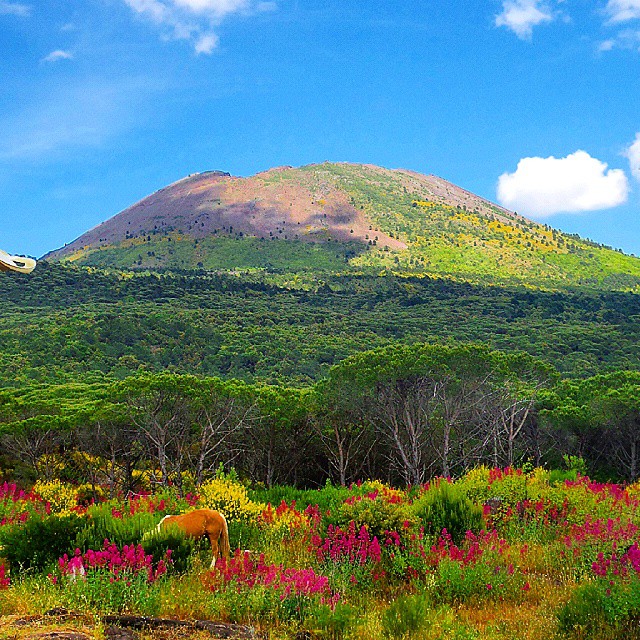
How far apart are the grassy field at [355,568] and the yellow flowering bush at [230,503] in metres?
0.02

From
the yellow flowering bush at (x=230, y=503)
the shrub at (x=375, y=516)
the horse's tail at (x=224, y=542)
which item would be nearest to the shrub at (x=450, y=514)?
the shrub at (x=375, y=516)

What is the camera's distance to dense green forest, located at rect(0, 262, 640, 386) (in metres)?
50.1

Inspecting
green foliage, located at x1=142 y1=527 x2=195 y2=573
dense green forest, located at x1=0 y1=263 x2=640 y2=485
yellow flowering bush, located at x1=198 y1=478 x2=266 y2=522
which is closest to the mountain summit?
dense green forest, located at x1=0 y1=263 x2=640 y2=485

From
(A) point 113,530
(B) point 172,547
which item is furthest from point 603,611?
(A) point 113,530

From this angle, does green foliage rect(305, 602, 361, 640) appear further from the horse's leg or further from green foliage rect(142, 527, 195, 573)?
the horse's leg

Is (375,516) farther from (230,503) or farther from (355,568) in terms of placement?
(230,503)

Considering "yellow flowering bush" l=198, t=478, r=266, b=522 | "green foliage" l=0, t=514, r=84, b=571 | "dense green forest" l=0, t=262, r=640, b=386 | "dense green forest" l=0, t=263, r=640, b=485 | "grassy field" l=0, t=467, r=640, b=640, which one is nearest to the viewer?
"grassy field" l=0, t=467, r=640, b=640

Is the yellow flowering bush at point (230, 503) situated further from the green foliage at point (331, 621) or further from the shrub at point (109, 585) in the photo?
the green foliage at point (331, 621)

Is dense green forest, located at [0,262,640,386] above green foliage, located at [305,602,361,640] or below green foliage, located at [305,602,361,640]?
above

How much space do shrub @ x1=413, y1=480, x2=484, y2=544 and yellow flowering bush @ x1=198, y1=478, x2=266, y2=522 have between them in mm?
2444

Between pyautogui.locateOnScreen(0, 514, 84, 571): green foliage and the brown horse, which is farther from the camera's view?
the brown horse

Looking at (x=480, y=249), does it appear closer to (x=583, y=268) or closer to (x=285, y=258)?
(x=583, y=268)

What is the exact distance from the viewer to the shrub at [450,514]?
9.06 metres

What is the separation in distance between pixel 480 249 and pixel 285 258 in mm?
43608
